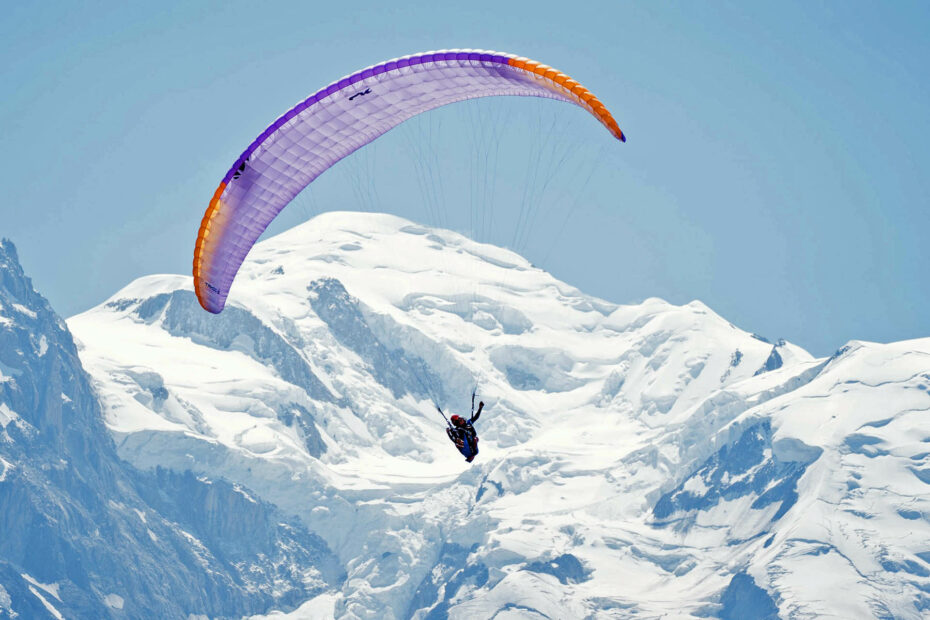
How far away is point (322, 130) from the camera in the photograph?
2916 inches

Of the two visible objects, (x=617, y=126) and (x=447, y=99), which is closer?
(x=617, y=126)

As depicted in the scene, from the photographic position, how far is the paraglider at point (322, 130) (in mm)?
70750

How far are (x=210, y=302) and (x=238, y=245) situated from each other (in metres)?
3.00

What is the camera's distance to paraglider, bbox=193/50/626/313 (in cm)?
7075

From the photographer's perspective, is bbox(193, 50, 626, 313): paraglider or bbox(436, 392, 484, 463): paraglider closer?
bbox(193, 50, 626, 313): paraglider

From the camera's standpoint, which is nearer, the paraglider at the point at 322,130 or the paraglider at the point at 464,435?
the paraglider at the point at 322,130

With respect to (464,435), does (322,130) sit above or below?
above

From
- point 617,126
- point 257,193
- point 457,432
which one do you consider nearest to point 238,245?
point 257,193

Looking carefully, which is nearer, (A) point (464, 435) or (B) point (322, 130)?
(A) point (464, 435)

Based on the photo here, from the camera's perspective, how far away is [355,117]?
74.6 meters

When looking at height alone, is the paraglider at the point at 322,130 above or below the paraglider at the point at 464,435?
above

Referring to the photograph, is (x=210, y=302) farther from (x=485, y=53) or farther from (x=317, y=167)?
(x=485, y=53)

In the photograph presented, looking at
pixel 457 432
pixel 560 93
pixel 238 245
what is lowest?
pixel 457 432

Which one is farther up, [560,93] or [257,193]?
[560,93]
